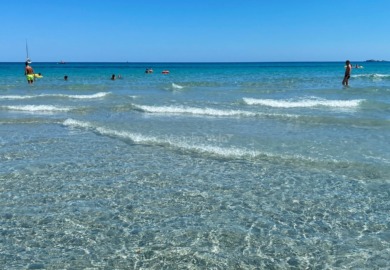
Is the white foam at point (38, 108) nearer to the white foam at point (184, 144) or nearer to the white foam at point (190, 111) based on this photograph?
the white foam at point (190, 111)

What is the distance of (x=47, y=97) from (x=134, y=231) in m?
22.8

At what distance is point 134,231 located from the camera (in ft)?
19.1

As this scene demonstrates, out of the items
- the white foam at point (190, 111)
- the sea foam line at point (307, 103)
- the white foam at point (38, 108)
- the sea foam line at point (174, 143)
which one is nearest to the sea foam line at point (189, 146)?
the sea foam line at point (174, 143)

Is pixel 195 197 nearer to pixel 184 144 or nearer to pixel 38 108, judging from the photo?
pixel 184 144

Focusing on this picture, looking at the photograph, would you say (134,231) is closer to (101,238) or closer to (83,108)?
(101,238)

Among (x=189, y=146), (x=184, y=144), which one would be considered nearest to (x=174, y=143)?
(x=184, y=144)

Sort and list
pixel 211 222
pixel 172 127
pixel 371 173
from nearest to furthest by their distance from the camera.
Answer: pixel 211 222, pixel 371 173, pixel 172 127

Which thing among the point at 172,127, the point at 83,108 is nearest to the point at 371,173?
the point at 172,127

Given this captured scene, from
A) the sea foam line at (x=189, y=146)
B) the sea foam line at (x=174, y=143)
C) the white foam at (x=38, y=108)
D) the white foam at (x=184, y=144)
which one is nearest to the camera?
the sea foam line at (x=189, y=146)

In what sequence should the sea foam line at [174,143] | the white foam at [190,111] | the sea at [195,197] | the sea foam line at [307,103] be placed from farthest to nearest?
1. the sea foam line at [307,103]
2. the white foam at [190,111]
3. the sea foam line at [174,143]
4. the sea at [195,197]

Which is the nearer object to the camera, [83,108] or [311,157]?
[311,157]

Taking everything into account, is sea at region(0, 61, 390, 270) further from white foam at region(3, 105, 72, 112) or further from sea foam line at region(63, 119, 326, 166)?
white foam at region(3, 105, 72, 112)

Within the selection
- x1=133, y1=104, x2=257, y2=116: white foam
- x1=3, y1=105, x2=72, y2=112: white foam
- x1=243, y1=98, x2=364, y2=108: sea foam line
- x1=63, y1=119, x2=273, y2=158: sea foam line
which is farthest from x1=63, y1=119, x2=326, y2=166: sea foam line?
x1=243, y1=98, x2=364, y2=108: sea foam line

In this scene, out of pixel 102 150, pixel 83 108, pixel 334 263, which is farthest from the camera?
pixel 83 108
